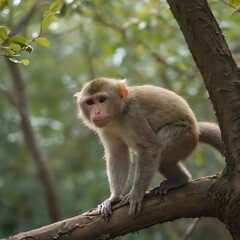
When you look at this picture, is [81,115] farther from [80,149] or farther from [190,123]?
[80,149]

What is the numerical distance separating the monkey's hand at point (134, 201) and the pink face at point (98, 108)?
1.30 m

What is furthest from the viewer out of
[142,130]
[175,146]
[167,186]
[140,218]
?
[142,130]

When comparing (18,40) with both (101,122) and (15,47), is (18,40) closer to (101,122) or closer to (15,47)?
(15,47)

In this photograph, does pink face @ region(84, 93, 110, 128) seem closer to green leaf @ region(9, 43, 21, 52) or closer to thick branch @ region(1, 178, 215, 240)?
thick branch @ region(1, 178, 215, 240)

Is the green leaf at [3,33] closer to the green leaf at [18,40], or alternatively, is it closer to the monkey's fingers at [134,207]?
the green leaf at [18,40]

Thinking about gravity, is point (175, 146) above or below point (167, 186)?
above

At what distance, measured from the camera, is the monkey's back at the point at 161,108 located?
6156mm

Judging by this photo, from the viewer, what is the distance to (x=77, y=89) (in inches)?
351

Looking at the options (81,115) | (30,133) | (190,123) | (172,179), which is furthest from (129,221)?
(30,133)

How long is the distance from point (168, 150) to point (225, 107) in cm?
159

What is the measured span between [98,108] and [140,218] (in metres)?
2.02

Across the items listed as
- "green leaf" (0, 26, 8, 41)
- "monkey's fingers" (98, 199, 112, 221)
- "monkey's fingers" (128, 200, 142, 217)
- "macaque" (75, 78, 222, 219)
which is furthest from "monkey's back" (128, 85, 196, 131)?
"green leaf" (0, 26, 8, 41)

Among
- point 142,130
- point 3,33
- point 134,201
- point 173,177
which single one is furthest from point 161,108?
point 3,33

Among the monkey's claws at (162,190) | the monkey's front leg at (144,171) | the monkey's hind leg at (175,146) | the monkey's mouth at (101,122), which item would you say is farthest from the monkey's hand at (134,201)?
the monkey's mouth at (101,122)
